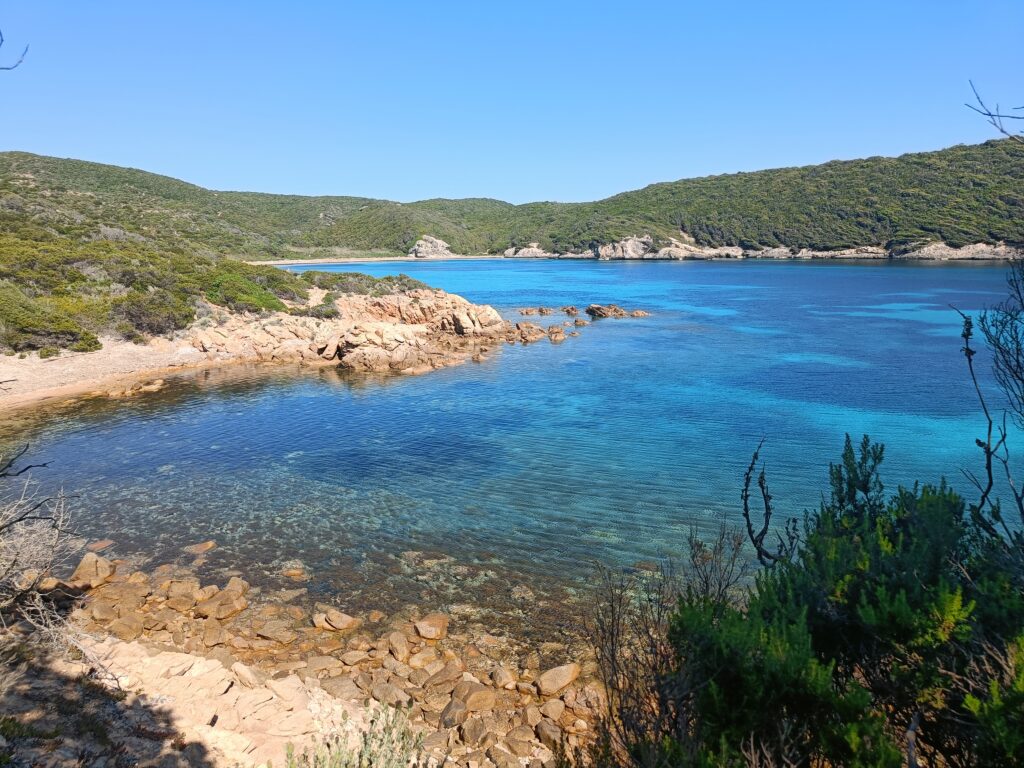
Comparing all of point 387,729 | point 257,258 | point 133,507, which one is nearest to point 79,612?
point 133,507

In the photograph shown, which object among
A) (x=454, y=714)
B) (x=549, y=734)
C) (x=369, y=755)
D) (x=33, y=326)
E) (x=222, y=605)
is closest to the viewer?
(x=369, y=755)

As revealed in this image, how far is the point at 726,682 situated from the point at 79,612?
1173cm

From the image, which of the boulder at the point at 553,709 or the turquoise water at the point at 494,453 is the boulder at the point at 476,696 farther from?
the turquoise water at the point at 494,453

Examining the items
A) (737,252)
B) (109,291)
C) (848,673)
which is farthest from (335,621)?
(737,252)

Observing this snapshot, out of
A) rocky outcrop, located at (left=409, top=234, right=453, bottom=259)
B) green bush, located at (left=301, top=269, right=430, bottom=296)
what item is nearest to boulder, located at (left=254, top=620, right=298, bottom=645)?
green bush, located at (left=301, top=269, right=430, bottom=296)

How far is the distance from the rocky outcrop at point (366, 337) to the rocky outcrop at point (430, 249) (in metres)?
107

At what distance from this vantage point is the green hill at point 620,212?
71.5 meters

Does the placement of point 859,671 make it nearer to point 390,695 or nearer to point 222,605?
point 390,695

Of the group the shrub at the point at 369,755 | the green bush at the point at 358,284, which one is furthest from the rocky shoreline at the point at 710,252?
the shrub at the point at 369,755

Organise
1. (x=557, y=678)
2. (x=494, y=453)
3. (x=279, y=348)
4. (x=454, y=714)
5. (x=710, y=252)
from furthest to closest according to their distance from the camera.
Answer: (x=710, y=252) < (x=279, y=348) < (x=494, y=453) < (x=557, y=678) < (x=454, y=714)

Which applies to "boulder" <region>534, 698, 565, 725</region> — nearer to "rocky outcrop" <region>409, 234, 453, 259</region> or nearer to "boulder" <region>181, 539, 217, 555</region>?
"boulder" <region>181, 539, 217, 555</region>

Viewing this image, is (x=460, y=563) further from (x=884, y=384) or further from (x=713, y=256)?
(x=713, y=256)

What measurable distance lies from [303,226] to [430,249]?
1300 inches

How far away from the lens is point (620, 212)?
534 ft
